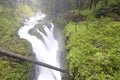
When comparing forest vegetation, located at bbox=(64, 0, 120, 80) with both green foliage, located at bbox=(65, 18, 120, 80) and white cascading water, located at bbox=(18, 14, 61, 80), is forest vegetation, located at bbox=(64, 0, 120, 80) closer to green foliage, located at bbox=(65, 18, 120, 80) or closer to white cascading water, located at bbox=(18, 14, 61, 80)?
green foliage, located at bbox=(65, 18, 120, 80)

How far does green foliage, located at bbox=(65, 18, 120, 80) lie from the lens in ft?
35.0

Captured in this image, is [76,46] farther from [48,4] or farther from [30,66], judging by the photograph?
[48,4]

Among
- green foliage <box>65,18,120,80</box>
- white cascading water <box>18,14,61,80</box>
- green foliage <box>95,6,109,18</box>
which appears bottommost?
white cascading water <box>18,14,61,80</box>

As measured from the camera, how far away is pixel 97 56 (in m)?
12.3

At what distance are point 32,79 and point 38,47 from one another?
700 centimetres

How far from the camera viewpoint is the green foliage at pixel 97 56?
35.0 feet

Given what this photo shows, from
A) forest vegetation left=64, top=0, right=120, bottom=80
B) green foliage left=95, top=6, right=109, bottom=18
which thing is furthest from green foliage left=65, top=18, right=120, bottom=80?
green foliage left=95, top=6, right=109, bottom=18

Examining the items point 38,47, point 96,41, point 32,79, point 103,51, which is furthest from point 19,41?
point 103,51

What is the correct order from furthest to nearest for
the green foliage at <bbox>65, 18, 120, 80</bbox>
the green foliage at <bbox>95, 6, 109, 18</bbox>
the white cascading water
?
the green foliage at <bbox>95, 6, 109, 18</bbox>
the white cascading water
the green foliage at <bbox>65, 18, 120, 80</bbox>

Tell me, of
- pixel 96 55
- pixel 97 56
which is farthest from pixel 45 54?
pixel 97 56

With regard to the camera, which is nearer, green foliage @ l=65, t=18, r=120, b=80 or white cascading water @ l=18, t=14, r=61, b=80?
green foliage @ l=65, t=18, r=120, b=80

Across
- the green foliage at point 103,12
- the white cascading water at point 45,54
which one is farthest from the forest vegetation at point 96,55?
the white cascading water at point 45,54

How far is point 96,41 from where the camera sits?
15.8m

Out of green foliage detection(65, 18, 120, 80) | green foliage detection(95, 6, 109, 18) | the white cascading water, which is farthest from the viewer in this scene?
green foliage detection(95, 6, 109, 18)
